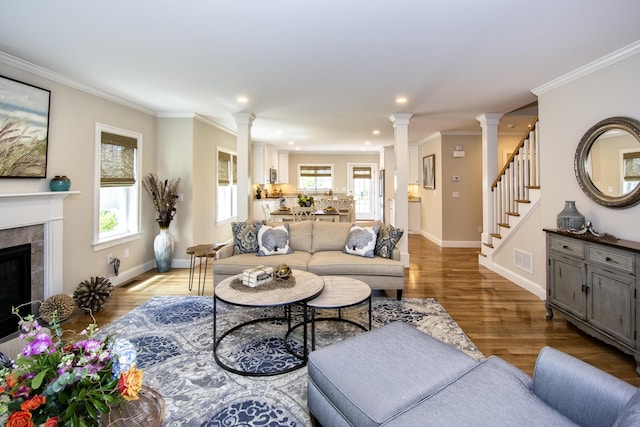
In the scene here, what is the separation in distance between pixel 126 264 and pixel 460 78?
5196mm

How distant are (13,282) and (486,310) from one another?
194 inches

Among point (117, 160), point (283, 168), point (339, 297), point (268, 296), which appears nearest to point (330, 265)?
point (339, 297)

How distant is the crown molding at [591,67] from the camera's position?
285cm

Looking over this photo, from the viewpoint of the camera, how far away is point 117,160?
178 inches

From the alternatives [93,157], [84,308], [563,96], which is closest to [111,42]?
[93,157]

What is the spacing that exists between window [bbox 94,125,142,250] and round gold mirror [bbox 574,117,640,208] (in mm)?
5733

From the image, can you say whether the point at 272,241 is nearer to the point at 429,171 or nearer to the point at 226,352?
the point at 226,352

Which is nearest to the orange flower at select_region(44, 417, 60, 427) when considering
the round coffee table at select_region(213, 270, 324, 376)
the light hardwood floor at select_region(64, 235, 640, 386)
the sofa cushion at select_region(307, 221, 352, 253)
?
the round coffee table at select_region(213, 270, 324, 376)

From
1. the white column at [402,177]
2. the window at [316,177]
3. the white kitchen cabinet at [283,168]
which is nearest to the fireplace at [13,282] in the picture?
the white column at [402,177]

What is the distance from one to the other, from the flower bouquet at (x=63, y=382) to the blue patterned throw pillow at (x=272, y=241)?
3.11 meters

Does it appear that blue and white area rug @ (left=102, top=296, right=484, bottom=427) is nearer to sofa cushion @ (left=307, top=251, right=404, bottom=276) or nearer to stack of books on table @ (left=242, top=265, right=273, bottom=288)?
sofa cushion @ (left=307, top=251, right=404, bottom=276)

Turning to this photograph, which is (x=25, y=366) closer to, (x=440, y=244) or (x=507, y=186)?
(x=507, y=186)

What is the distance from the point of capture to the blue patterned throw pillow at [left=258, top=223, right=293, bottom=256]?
4168mm

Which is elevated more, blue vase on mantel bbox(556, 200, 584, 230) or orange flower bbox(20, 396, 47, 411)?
blue vase on mantel bbox(556, 200, 584, 230)
